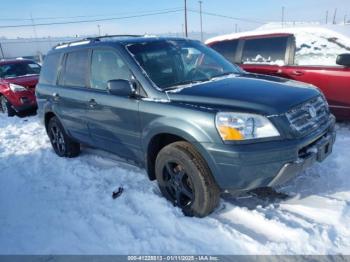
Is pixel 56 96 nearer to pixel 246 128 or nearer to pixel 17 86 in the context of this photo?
pixel 246 128

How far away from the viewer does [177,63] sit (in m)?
4.02

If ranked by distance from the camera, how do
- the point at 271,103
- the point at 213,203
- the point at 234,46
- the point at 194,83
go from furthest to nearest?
the point at 234,46
the point at 194,83
the point at 213,203
the point at 271,103

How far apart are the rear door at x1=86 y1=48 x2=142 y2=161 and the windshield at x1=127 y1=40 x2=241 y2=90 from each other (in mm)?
270

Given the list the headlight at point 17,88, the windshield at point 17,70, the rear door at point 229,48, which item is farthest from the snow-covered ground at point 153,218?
the windshield at point 17,70

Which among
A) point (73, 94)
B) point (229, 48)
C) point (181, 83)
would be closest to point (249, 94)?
point (181, 83)

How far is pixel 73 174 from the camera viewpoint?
4.88 meters

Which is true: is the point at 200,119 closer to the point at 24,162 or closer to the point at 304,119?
the point at 304,119

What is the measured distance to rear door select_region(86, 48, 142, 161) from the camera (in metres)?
3.78

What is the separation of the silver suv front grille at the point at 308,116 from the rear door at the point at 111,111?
1596 mm

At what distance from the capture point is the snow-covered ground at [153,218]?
9.74ft

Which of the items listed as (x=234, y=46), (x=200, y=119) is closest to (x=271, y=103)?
(x=200, y=119)

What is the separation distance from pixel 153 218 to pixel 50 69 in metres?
3.37

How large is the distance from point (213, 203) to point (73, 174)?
2.42 metres

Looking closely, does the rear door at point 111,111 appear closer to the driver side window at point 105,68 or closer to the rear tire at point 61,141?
the driver side window at point 105,68
